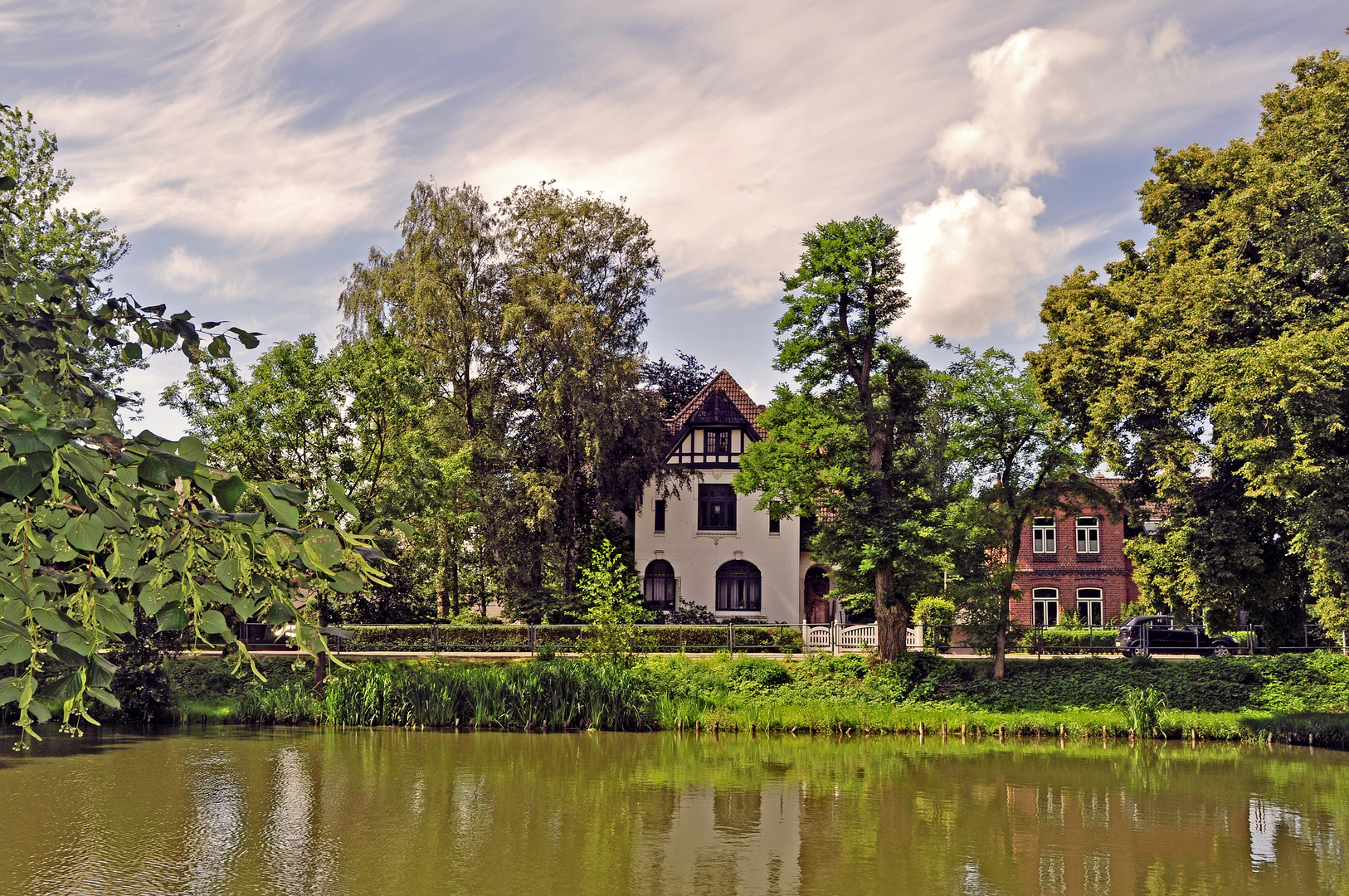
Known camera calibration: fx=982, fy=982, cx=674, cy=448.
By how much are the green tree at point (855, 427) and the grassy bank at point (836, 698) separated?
2379mm

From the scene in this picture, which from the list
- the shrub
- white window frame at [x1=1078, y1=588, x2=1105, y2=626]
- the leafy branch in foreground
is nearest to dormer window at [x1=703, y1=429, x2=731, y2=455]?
white window frame at [x1=1078, y1=588, x2=1105, y2=626]

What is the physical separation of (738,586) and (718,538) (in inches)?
89.4

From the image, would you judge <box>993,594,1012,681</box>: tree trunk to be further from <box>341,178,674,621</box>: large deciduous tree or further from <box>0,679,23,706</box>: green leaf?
<box>0,679,23,706</box>: green leaf

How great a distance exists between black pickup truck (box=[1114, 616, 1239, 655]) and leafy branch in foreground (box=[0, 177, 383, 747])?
3634 centimetres

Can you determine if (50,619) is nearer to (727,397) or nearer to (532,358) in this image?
(532,358)

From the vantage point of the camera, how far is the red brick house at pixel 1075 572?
46750 millimetres

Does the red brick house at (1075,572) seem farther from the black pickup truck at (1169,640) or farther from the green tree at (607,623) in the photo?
the green tree at (607,623)

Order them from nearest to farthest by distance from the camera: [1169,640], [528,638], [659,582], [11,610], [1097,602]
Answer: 1. [11,610]
2. [528,638]
3. [1169,640]
4. [659,582]
5. [1097,602]

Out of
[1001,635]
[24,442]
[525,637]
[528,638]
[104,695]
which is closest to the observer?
[24,442]

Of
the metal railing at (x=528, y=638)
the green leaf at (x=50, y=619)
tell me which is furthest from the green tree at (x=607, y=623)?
the green leaf at (x=50, y=619)

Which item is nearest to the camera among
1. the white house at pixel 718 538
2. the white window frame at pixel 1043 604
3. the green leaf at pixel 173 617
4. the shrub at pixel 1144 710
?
the green leaf at pixel 173 617

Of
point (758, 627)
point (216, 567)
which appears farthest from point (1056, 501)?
point (216, 567)

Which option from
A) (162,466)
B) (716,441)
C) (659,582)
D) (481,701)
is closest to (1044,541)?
(716,441)

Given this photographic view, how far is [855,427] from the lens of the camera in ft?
93.9
